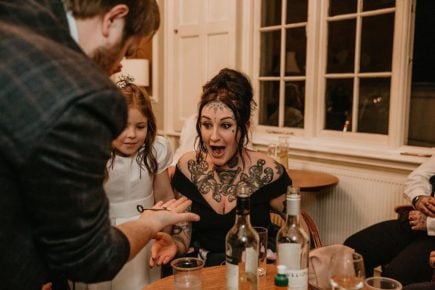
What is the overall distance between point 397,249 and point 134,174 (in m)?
1.42

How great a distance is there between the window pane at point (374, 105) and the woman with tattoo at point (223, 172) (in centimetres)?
160

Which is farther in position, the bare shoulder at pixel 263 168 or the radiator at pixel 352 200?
the radiator at pixel 352 200

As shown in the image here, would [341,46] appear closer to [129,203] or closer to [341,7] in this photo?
[341,7]

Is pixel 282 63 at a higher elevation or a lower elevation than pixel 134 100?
higher

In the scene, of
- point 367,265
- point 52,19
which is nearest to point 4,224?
point 52,19

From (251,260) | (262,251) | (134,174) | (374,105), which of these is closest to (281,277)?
(251,260)

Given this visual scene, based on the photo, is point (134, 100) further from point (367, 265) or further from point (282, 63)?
point (282, 63)

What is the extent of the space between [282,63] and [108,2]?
3207mm

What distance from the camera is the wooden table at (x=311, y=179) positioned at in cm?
310

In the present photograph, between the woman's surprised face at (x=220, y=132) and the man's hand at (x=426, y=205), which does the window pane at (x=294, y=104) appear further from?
the woman's surprised face at (x=220, y=132)

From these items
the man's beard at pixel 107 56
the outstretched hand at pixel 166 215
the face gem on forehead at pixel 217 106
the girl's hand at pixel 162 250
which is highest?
the man's beard at pixel 107 56

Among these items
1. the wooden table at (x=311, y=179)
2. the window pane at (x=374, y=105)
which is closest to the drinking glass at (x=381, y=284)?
the wooden table at (x=311, y=179)

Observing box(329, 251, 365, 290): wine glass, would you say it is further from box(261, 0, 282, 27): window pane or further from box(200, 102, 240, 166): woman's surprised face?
box(261, 0, 282, 27): window pane

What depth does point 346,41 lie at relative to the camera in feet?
11.8
